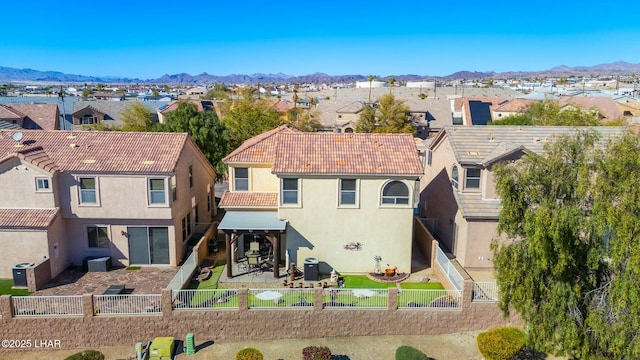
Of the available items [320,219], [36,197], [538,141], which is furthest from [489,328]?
[36,197]

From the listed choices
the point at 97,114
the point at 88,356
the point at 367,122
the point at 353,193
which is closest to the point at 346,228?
the point at 353,193

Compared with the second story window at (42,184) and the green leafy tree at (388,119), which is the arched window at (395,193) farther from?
the green leafy tree at (388,119)

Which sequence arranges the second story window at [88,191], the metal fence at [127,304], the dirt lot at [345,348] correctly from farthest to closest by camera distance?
the second story window at [88,191] < the metal fence at [127,304] < the dirt lot at [345,348]

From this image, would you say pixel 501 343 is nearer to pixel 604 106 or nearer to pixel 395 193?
pixel 395 193

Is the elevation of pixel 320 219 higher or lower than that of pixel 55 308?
higher

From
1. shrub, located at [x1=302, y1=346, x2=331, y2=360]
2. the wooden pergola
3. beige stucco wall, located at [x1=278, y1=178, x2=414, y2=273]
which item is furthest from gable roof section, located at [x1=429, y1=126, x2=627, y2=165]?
shrub, located at [x1=302, y1=346, x2=331, y2=360]

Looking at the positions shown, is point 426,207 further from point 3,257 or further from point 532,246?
point 3,257

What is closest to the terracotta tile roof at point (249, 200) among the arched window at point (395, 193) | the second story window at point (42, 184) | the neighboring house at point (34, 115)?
the arched window at point (395, 193)
